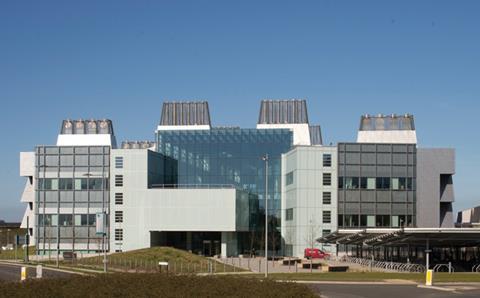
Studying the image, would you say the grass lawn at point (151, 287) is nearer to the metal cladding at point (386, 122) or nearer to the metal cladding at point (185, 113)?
the metal cladding at point (386, 122)

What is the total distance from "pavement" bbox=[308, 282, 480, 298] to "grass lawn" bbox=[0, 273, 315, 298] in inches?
432

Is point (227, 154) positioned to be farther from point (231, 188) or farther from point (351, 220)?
point (351, 220)

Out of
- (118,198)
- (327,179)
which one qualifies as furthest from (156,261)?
(327,179)

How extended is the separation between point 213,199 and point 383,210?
22.6 metres

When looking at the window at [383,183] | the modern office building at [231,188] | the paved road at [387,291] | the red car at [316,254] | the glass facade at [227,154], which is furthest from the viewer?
the glass facade at [227,154]

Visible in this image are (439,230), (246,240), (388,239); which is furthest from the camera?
(246,240)

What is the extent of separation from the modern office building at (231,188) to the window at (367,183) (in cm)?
13

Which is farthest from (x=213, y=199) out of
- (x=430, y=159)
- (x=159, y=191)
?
(x=430, y=159)

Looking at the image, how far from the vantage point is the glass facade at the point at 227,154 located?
4624 inches

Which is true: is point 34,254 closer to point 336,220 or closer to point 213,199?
point 213,199

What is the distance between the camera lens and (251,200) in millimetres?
114000

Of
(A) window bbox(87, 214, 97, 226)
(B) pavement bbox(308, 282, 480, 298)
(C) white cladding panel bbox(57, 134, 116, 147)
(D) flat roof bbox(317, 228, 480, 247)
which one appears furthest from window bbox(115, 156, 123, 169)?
(B) pavement bbox(308, 282, 480, 298)

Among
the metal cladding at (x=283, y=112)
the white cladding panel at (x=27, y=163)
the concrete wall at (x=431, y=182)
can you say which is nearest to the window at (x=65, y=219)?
the white cladding panel at (x=27, y=163)

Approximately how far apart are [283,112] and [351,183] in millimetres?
25181
